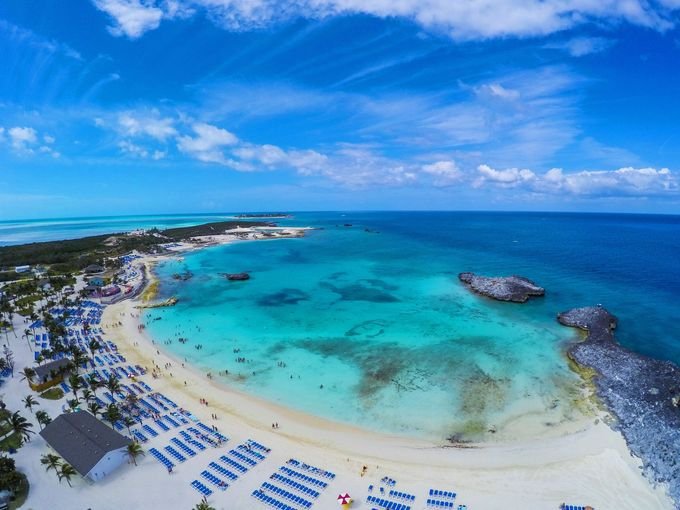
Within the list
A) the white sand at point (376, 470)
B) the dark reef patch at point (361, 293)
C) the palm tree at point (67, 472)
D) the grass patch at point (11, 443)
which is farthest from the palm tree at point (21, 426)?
the dark reef patch at point (361, 293)

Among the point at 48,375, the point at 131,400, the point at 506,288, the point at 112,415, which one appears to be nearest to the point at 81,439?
the point at 112,415

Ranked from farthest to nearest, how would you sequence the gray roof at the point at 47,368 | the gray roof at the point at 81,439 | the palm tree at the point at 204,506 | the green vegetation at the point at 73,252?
the green vegetation at the point at 73,252 < the gray roof at the point at 47,368 < the gray roof at the point at 81,439 < the palm tree at the point at 204,506

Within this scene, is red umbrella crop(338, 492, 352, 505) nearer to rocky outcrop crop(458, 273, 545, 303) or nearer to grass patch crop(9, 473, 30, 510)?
grass patch crop(9, 473, 30, 510)

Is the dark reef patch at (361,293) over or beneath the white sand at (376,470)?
over

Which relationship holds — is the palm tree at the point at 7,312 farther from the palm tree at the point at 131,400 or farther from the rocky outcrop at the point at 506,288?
the rocky outcrop at the point at 506,288

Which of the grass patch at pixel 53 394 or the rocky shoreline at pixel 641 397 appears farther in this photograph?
the grass patch at pixel 53 394

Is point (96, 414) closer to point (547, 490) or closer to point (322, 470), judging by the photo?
point (322, 470)

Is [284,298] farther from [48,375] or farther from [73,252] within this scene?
[73,252]

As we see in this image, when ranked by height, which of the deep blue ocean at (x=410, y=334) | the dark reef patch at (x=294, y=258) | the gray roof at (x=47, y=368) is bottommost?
the deep blue ocean at (x=410, y=334)
